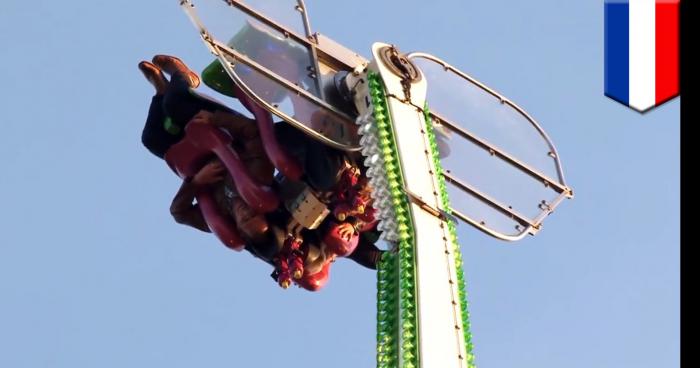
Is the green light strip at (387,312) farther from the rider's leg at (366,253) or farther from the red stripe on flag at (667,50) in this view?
the red stripe on flag at (667,50)

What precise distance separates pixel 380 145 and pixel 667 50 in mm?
8124

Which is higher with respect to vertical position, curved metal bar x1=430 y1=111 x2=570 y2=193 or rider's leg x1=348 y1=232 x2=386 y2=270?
curved metal bar x1=430 y1=111 x2=570 y2=193

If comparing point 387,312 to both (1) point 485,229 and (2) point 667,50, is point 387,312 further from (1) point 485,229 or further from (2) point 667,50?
(2) point 667,50

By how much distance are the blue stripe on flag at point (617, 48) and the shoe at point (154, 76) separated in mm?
10738

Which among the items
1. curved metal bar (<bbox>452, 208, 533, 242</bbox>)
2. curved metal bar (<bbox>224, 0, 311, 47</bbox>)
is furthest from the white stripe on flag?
curved metal bar (<bbox>224, 0, 311, 47</bbox>)

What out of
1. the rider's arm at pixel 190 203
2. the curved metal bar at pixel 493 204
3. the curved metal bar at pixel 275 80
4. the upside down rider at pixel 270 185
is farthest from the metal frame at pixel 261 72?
the rider's arm at pixel 190 203

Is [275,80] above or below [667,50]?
above

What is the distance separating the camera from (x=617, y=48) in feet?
12.9

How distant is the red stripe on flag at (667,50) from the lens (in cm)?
365

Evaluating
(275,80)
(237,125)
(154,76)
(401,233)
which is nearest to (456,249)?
(401,233)

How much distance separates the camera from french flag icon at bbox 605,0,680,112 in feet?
12.2

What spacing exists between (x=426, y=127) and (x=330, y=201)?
1.32m

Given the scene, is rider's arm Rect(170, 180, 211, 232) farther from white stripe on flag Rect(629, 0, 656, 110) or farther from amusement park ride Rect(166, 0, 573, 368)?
white stripe on flag Rect(629, 0, 656, 110)

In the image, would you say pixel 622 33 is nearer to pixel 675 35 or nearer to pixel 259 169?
pixel 675 35
